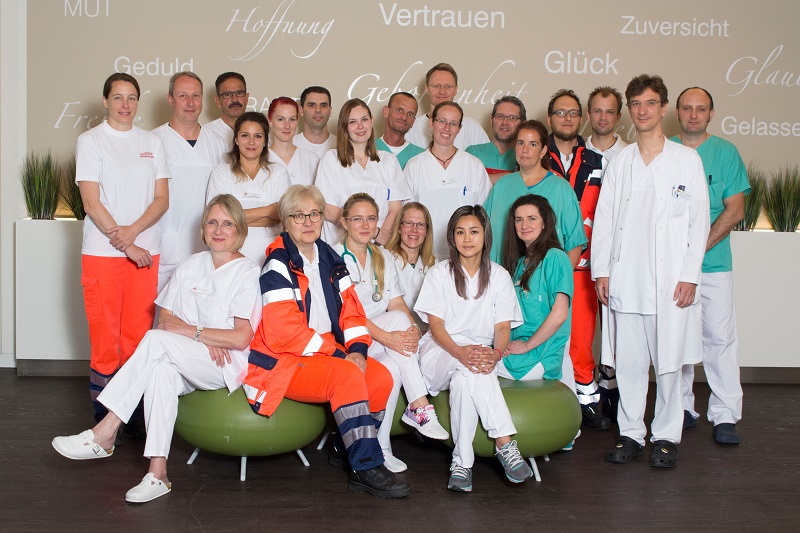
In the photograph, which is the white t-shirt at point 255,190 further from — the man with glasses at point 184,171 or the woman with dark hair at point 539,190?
the woman with dark hair at point 539,190

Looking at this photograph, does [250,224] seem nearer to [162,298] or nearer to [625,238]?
[162,298]

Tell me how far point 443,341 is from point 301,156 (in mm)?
1540

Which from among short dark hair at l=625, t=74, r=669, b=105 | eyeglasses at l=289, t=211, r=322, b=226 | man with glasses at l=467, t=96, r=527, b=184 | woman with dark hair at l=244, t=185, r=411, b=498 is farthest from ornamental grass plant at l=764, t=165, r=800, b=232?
eyeglasses at l=289, t=211, r=322, b=226

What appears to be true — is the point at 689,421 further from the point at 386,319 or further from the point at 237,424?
the point at 237,424

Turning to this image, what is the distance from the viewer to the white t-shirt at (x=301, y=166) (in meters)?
4.60

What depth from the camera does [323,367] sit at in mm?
3457

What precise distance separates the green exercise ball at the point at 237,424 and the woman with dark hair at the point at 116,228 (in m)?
0.78

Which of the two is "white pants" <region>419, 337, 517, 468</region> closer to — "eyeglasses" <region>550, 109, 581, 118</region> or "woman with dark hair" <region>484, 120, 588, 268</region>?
"woman with dark hair" <region>484, 120, 588, 268</region>

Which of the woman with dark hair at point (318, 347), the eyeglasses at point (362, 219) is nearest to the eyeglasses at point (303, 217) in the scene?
the woman with dark hair at point (318, 347)

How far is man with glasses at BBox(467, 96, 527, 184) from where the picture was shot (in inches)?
191

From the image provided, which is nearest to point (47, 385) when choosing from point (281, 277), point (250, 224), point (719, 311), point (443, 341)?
point (250, 224)

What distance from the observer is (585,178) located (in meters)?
4.52

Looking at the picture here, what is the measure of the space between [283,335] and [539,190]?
1.60 meters

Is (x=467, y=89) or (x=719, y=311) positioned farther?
(x=467, y=89)
